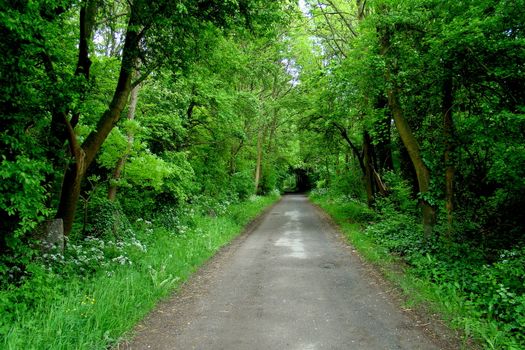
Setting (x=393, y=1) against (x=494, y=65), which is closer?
(x=494, y=65)

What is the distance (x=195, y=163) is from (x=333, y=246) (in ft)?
30.1

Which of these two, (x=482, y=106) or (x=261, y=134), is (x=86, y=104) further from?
(x=261, y=134)

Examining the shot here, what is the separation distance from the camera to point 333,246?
11.2m

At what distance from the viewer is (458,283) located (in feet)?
22.5

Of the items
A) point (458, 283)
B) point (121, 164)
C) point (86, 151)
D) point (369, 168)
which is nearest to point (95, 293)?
point (86, 151)

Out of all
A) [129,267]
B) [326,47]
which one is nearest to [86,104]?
[129,267]

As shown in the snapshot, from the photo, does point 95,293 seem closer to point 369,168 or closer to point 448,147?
point 448,147

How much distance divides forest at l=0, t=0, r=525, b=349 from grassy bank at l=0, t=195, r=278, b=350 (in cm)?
3

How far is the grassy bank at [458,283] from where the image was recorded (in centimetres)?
488

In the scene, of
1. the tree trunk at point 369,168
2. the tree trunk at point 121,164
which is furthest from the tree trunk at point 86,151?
the tree trunk at point 369,168

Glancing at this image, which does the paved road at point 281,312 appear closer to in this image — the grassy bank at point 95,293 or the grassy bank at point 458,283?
the grassy bank at point 95,293

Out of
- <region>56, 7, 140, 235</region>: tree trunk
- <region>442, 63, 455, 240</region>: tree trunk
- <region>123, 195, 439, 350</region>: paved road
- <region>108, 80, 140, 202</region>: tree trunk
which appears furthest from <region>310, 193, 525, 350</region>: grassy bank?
<region>108, 80, 140, 202</region>: tree trunk

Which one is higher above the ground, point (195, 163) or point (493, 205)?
point (195, 163)

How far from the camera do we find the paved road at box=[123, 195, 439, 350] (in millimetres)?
4668
